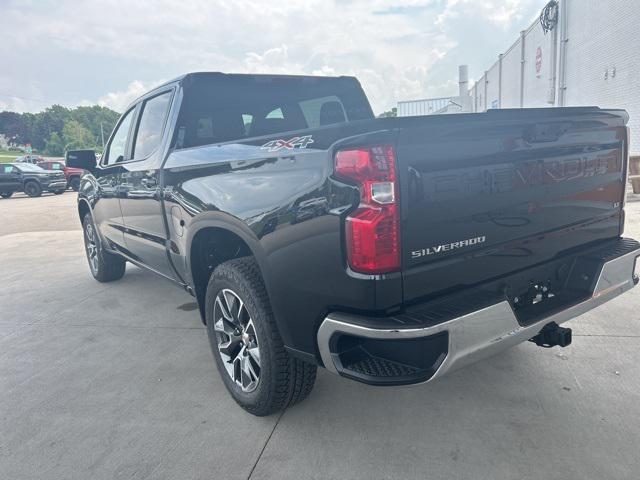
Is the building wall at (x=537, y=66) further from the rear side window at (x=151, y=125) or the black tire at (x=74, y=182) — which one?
the black tire at (x=74, y=182)

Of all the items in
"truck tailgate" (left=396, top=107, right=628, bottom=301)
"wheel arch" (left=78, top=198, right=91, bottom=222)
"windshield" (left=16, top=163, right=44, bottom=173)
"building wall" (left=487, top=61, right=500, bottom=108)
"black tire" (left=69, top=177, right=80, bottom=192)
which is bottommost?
"black tire" (left=69, top=177, right=80, bottom=192)

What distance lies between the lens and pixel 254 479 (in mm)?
2240

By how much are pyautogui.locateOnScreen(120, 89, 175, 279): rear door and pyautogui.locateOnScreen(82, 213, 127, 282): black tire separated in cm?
134

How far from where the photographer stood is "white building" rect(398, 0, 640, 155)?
424 inches

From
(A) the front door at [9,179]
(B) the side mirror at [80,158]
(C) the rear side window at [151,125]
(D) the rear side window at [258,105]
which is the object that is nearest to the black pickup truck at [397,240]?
(D) the rear side window at [258,105]

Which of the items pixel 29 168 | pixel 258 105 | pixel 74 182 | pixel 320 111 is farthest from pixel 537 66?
pixel 29 168

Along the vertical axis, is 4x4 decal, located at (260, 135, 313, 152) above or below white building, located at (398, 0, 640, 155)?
below

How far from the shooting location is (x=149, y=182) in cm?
360

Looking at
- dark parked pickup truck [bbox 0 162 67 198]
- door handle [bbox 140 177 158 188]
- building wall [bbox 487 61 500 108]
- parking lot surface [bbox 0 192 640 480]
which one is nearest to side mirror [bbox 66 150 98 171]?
door handle [bbox 140 177 158 188]

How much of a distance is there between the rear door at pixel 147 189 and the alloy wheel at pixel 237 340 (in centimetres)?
92

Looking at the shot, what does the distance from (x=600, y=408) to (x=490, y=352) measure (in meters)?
1.03

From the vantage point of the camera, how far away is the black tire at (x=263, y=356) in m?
2.42

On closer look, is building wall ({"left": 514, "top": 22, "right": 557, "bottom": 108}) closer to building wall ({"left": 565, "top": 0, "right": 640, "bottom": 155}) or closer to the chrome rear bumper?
building wall ({"left": 565, "top": 0, "right": 640, "bottom": 155})

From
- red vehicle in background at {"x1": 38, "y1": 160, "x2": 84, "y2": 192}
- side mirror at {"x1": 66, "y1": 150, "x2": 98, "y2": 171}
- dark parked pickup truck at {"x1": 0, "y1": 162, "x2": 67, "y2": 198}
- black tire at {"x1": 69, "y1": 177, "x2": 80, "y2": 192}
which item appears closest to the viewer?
side mirror at {"x1": 66, "y1": 150, "x2": 98, "y2": 171}
